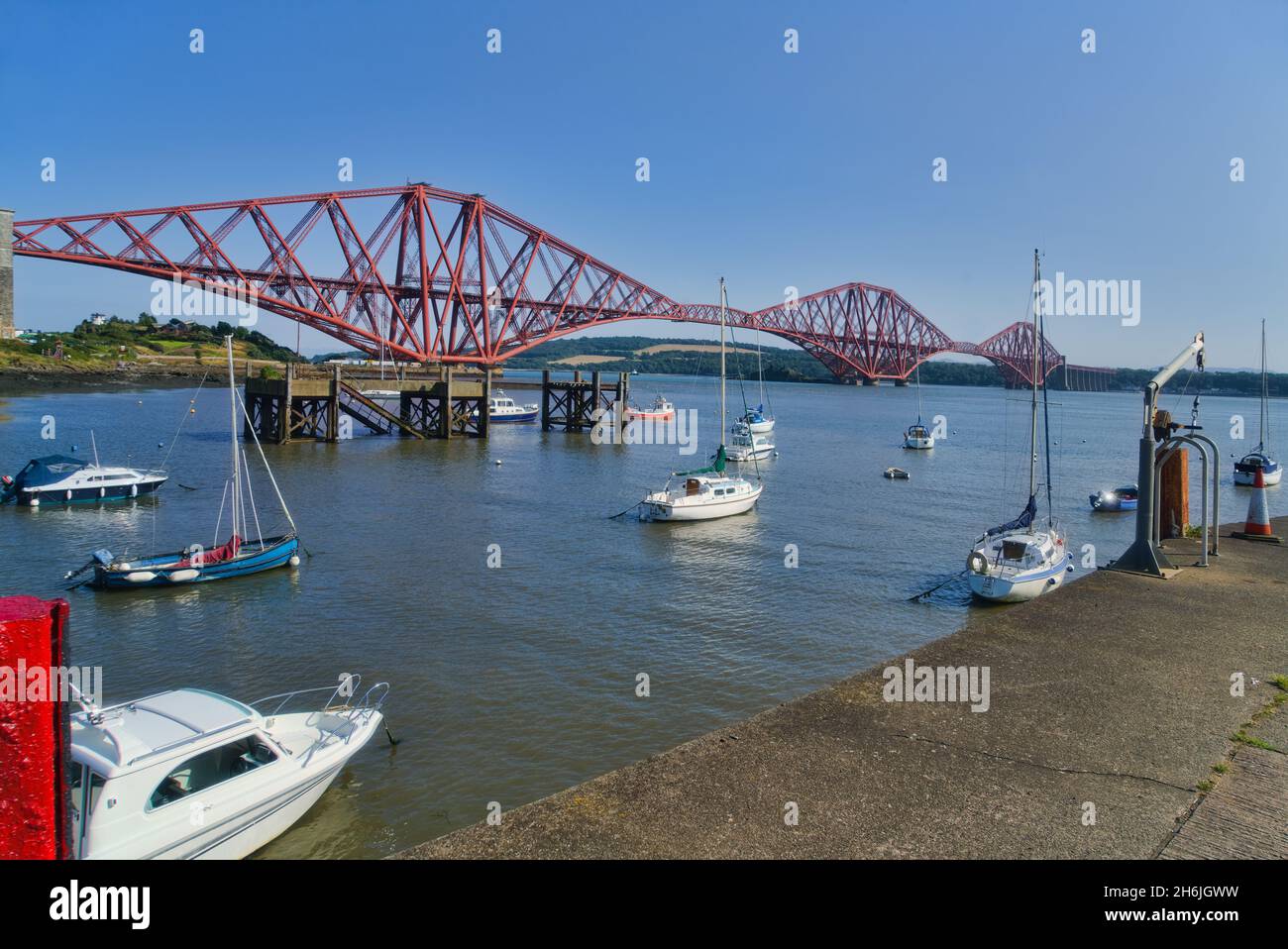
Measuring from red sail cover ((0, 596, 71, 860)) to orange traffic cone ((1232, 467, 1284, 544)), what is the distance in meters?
14.8

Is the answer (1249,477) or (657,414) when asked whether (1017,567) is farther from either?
(657,414)

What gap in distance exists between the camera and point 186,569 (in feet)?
54.8

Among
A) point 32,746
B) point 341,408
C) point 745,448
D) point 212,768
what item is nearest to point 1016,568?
point 212,768

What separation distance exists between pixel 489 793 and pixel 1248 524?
12030mm

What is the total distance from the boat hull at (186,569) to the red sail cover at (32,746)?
14894mm

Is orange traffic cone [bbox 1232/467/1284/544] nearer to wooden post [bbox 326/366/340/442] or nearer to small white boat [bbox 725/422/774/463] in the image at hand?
small white boat [bbox 725/422/774/463]

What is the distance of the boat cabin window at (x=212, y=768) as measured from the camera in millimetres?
6824

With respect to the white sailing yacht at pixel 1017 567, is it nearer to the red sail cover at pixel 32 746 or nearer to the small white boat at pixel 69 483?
the red sail cover at pixel 32 746

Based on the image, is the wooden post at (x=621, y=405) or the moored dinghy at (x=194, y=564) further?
the wooden post at (x=621, y=405)

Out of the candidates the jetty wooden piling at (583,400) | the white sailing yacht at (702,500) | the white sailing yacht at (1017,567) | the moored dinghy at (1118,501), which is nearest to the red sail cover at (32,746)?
the white sailing yacht at (1017,567)

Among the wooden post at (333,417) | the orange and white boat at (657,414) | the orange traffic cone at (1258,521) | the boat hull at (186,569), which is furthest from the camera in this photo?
the orange and white boat at (657,414)

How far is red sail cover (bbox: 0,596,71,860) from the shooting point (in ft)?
10.2

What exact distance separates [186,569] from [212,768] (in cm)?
1085
